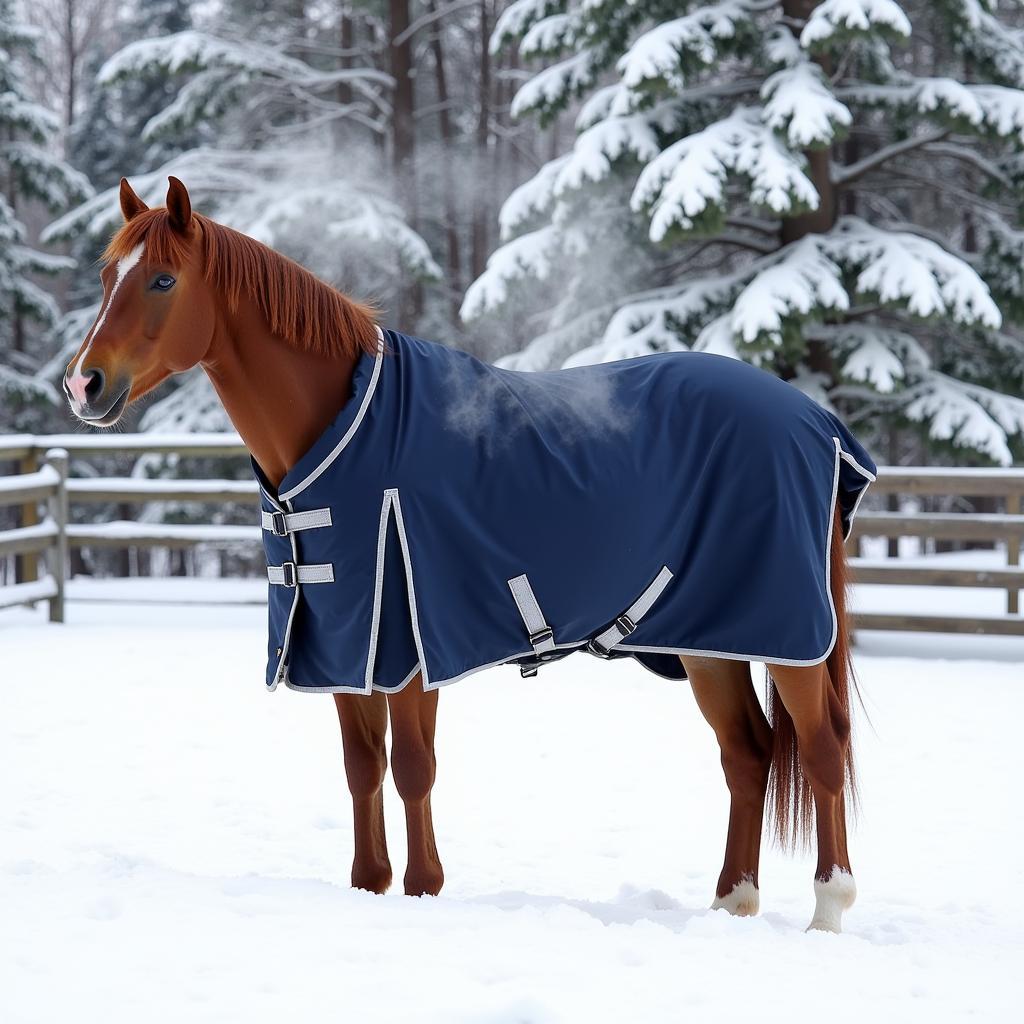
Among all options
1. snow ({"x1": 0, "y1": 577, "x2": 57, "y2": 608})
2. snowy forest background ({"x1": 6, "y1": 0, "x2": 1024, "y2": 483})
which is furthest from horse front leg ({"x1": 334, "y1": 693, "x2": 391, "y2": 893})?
snow ({"x1": 0, "y1": 577, "x2": 57, "y2": 608})

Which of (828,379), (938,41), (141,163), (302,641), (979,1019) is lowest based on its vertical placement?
(979,1019)

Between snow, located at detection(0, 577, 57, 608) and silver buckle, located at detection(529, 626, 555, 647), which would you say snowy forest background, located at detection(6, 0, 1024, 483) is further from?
snow, located at detection(0, 577, 57, 608)

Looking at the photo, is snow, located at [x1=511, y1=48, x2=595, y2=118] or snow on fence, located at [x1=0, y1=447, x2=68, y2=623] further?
snow, located at [x1=511, y1=48, x2=595, y2=118]

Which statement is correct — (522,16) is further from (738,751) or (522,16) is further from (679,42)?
(738,751)

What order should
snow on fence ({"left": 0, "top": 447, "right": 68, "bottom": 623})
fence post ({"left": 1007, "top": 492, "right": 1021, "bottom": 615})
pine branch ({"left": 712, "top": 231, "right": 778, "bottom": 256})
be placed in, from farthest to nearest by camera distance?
1. pine branch ({"left": 712, "top": 231, "right": 778, "bottom": 256})
2. snow on fence ({"left": 0, "top": 447, "right": 68, "bottom": 623})
3. fence post ({"left": 1007, "top": 492, "right": 1021, "bottom": 615})

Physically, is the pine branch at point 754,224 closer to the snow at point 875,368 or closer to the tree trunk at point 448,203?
the snow at point 875,368

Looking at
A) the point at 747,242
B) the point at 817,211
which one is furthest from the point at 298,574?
the point at 747,242

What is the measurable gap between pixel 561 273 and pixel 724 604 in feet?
19.9

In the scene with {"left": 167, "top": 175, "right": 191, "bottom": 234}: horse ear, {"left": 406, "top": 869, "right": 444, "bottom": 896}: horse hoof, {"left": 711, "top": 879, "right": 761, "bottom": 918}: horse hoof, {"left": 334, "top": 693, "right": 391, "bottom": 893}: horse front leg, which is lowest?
{"left": 711, "top": 879, "right": 761, "bottom": 918}: horse hoof

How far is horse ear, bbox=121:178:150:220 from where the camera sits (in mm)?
2732

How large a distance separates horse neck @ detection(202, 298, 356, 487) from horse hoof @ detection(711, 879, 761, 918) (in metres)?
1.60

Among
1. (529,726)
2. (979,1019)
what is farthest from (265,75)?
(979,1019)

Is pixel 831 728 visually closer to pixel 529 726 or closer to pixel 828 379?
pixel 529 726

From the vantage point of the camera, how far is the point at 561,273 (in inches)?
338
